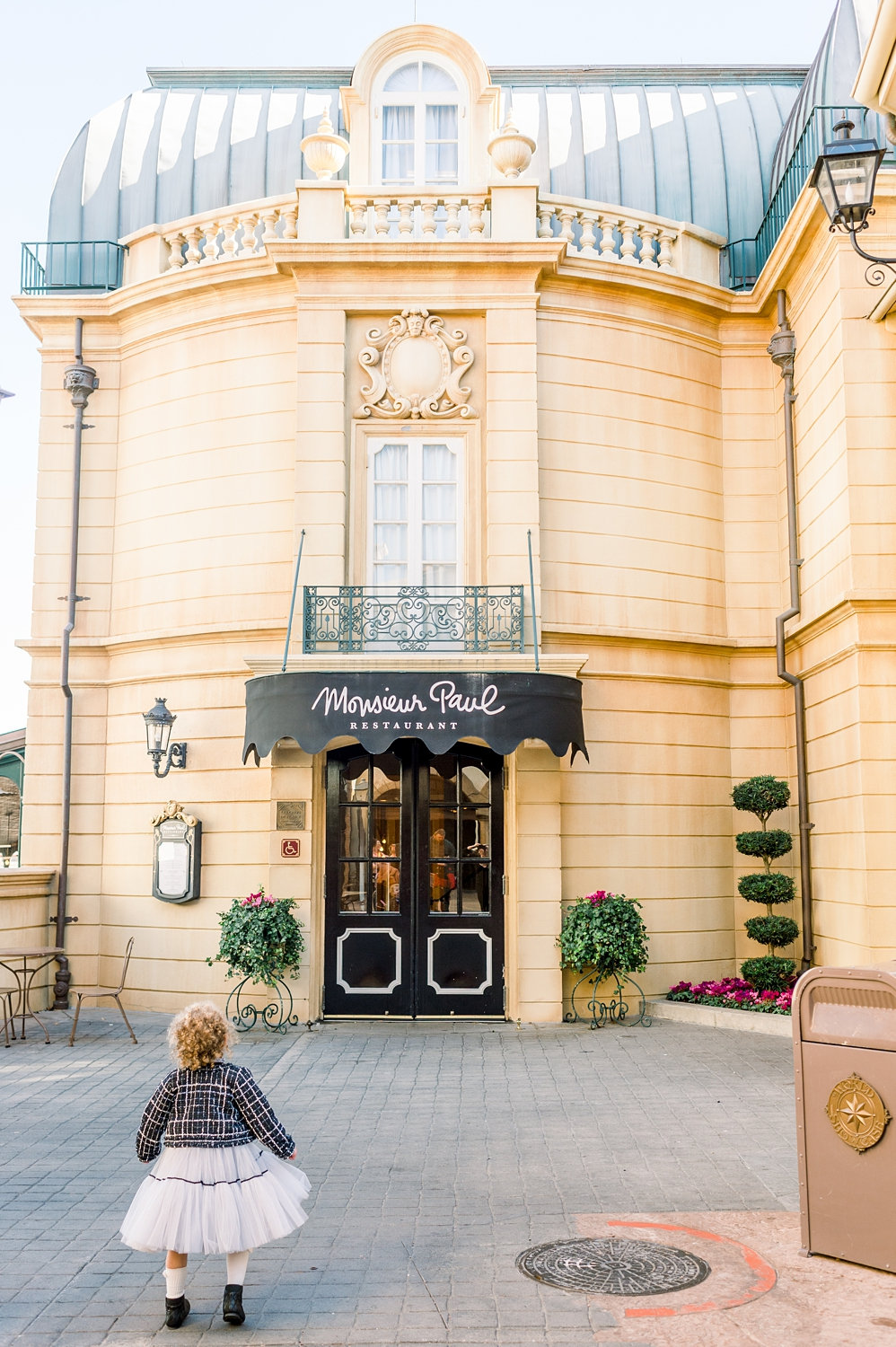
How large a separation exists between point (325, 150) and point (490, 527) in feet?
15.7

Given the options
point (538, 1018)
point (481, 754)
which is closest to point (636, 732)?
point (481, 754)

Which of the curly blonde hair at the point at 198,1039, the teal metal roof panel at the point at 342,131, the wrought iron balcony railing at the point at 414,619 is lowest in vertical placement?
the curly blonde hair at the point at 198,1039

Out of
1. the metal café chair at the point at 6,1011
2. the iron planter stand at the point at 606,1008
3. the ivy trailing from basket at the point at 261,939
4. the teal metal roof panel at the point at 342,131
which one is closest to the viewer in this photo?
A: the metal café chair at the point at 6,1011

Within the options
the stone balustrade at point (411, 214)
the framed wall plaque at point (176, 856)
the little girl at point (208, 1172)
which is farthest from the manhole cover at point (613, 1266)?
the stone balustrade at point (411, 214)

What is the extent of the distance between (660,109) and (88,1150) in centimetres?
1534

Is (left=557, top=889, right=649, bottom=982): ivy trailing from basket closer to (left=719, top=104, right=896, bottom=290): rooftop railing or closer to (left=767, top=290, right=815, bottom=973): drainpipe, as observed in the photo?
(left=767, top=290, right=815, bottom=973): drainpipe

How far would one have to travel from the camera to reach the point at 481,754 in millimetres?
12875

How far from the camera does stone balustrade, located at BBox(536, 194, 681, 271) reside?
13.6 m

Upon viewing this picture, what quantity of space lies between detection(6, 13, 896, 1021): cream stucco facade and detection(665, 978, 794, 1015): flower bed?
8.2 inches

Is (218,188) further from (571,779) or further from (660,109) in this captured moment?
(571,779)

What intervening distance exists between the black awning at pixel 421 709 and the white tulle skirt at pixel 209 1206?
651 cm

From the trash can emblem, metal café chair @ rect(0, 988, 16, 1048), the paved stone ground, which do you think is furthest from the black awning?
the trash can emblem

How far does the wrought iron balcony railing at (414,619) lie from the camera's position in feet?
41.1

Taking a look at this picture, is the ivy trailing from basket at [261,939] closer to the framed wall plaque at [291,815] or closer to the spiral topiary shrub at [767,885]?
the framed wall plaque at [291,815]
